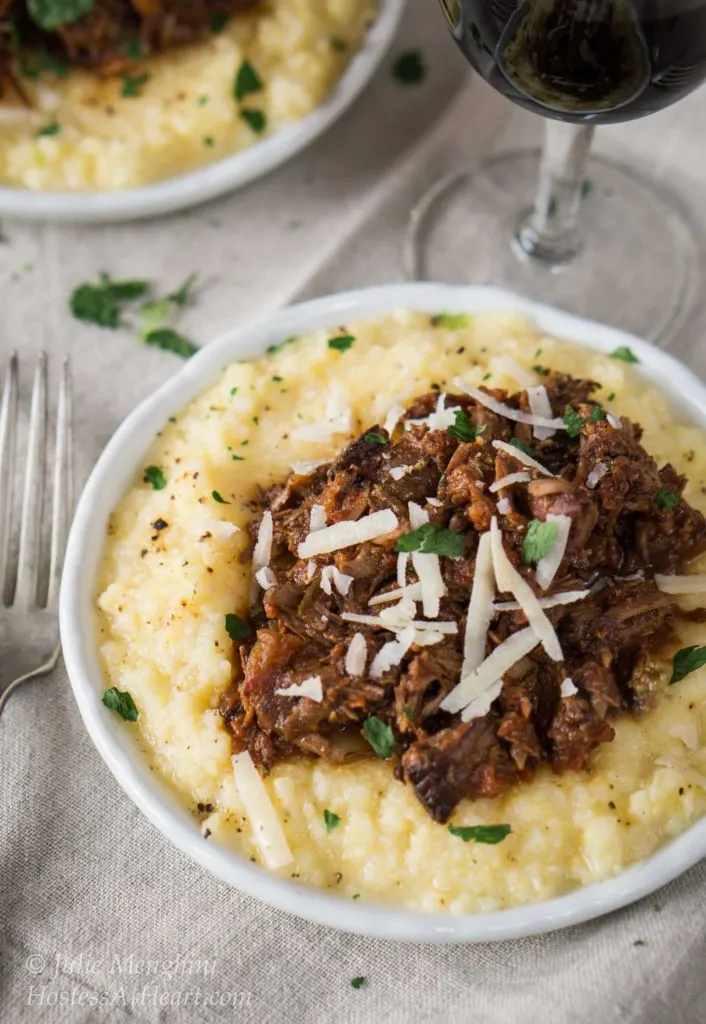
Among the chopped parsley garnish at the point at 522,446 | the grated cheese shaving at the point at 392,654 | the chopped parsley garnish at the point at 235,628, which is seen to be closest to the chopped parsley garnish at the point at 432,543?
the grated cheese shaving at the point at 392,654

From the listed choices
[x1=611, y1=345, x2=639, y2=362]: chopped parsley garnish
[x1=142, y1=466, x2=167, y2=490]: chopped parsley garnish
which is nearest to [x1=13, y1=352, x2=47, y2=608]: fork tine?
[x1=142, y1=466, x2=167, y2=490]: chopped parsley garnish

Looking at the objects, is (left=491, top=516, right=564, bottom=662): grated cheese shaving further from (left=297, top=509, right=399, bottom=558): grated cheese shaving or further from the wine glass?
the wine glass

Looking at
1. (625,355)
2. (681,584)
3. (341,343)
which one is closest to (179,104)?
(341,343)

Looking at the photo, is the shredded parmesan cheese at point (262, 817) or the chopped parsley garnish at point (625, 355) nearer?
the shredded parmesan cheese at point (262, 817)

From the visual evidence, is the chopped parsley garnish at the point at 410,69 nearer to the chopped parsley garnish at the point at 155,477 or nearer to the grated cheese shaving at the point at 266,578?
the chopped parsley garnish at the point at 155,477

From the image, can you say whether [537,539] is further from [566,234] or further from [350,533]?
[566,234]

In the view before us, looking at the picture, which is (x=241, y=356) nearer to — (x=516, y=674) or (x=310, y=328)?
(x=310, y=328)

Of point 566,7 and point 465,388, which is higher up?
point 566,7

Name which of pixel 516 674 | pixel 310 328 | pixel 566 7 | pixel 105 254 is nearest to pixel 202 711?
pixel 516 674
